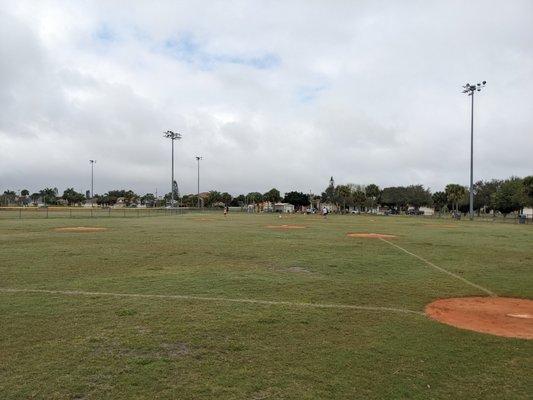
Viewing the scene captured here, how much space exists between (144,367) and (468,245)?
18631 mm

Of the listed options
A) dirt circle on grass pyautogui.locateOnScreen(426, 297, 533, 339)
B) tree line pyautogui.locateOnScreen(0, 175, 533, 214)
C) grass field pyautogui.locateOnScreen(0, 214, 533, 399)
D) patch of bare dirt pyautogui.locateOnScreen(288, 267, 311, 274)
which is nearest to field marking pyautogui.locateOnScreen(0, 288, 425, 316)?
grass field pyautogui.locateOnScreen(0, 214, 533, 399)

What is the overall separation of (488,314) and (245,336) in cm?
464

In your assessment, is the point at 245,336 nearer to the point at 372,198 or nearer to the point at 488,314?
the point at 488,314

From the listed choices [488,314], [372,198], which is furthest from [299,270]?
[372,198]

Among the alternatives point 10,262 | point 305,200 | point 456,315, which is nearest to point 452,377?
point 456,315

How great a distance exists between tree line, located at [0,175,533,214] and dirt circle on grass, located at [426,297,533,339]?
56.2 metres

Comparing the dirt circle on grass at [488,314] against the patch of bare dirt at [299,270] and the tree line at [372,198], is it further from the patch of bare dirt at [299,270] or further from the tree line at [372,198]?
the tree line at [372,198]

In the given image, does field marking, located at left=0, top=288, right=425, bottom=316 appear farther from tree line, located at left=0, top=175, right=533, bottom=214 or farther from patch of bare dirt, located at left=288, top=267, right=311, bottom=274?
tree line, located at left=0, top=175, right=533, bottom=214

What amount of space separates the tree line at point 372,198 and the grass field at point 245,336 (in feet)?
189

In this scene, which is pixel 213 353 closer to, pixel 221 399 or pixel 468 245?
pixel 221 399

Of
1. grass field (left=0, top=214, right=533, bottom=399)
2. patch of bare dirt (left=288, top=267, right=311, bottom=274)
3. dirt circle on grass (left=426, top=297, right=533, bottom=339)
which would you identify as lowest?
dirt circle on grass (left=426, top=297, right=533, bottom=339)

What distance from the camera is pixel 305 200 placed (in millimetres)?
142500

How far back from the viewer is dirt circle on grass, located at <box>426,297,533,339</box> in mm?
7230

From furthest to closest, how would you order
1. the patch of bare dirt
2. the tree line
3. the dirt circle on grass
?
1. the tree line
2. the patch of bare dirt
3. the dirt circle on grass
